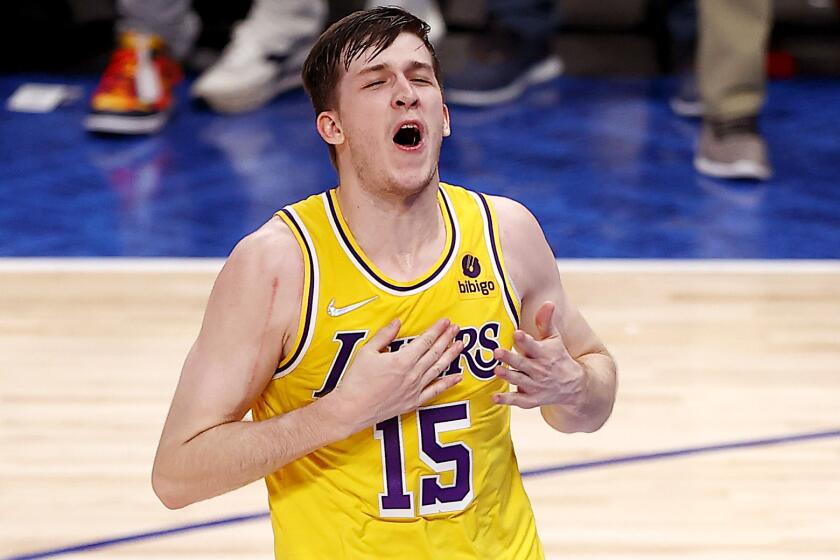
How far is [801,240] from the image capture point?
18.0ft

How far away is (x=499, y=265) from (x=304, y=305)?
1.19 ft

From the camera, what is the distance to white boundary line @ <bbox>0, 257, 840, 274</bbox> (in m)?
5.16

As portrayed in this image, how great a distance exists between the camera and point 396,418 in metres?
2.32

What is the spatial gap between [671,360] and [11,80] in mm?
4221

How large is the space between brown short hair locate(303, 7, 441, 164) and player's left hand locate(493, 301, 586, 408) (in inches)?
18.2

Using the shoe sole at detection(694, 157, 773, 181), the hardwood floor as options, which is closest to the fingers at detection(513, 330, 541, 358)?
the hardwood floor

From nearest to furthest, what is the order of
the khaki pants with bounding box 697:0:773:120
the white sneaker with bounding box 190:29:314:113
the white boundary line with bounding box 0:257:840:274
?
1. the white boundary line with bounding box 0:257:840:274
2. the khaki pants with bounding box 697:0:773:120
3. the white sneaker with bounding box 190:29:314:113

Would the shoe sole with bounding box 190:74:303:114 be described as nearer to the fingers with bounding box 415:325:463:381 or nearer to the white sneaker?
the white sneaker

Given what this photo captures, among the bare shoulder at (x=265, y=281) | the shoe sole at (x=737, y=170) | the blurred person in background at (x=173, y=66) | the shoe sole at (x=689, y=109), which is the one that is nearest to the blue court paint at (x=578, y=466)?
the bare shoulder at (x=265, y=281)

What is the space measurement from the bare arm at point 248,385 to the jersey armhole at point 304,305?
0.01 meters

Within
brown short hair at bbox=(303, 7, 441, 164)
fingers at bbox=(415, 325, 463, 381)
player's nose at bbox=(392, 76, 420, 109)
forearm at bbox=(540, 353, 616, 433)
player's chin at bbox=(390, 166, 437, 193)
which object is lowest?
forearm at bbox=(540, 353, 616, 433)

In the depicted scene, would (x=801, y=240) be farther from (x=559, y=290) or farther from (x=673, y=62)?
(x=559, y=290)

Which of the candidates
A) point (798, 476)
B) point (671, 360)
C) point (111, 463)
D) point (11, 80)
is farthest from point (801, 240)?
point (11, 80)

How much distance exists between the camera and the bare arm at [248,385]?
216cm
